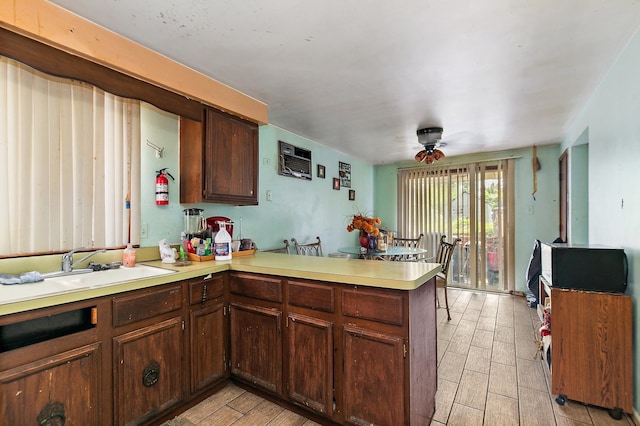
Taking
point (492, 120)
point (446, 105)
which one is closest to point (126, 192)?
point (446, 105)

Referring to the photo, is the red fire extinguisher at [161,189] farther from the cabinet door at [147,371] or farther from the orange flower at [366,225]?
the orange flower at [366,225]

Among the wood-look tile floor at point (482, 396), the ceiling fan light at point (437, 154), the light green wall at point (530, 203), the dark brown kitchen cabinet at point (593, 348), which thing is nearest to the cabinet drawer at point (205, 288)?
the wood-look tile floor at point (482, 396)

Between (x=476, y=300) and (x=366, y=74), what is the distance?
369 centimetres

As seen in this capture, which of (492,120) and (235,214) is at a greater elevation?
(492,120)

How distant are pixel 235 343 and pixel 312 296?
79 cm

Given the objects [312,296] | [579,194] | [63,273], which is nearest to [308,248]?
[312,296]

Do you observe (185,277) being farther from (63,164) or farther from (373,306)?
(373,306)

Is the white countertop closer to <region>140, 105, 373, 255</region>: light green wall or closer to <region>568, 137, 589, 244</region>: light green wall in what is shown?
<region>140, 105, 373, 255</region>: light green wall

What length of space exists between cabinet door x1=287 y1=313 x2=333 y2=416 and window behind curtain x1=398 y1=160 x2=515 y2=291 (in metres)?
4.03

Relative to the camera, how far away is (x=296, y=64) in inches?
80.4

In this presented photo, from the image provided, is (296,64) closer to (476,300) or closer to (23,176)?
(23,176)

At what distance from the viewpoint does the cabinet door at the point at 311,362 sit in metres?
1.71

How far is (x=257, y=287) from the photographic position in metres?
2.01

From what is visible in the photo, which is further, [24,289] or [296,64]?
[296,64]
